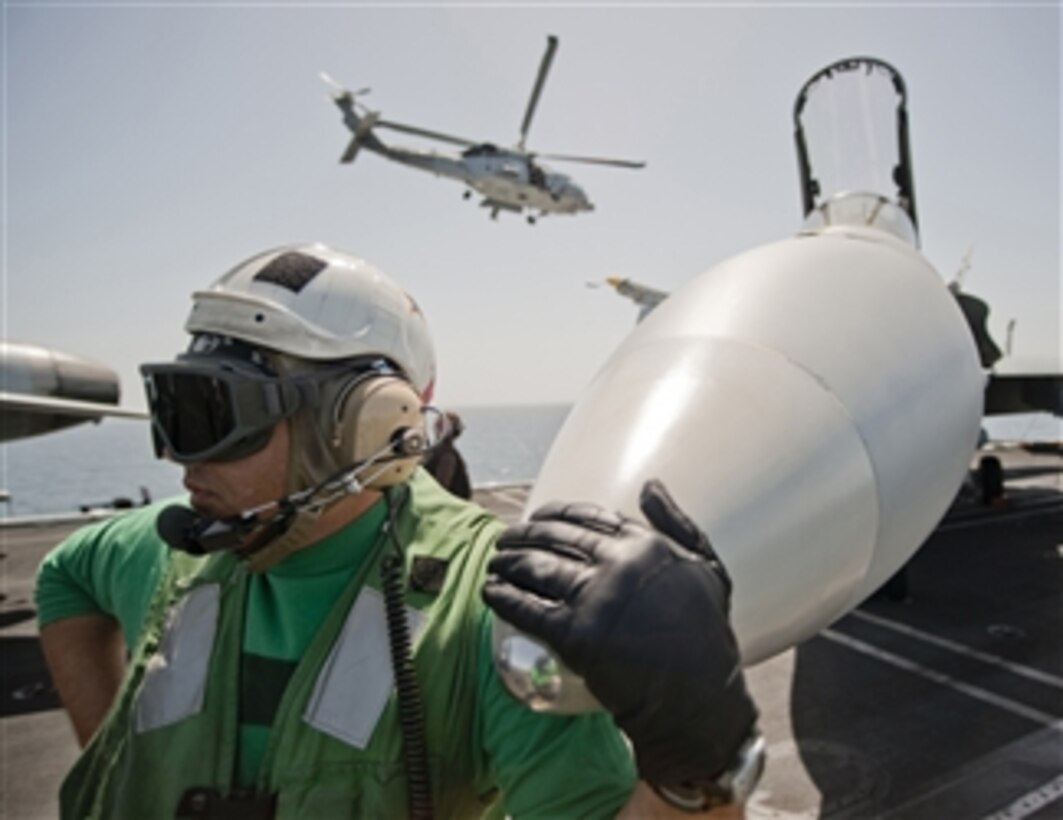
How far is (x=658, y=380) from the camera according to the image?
5.25 feet

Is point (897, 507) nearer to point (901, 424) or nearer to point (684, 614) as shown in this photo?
point (901, 424)

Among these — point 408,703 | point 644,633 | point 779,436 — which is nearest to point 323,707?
point 408,703

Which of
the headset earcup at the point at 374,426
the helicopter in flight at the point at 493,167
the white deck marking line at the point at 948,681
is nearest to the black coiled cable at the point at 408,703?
the headset earcup at the point at 374,426

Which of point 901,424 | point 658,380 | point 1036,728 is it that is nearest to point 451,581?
point 658,380

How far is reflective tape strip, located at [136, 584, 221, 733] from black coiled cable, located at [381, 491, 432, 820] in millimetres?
433

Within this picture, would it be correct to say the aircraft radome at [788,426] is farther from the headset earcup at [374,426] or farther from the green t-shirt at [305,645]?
the headset earcup at [374,426]

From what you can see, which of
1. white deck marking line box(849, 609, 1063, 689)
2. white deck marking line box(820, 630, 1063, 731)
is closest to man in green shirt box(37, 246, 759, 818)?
white deck marking line box(820, 630, 1063, 731)

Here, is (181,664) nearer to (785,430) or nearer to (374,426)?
(374,426)

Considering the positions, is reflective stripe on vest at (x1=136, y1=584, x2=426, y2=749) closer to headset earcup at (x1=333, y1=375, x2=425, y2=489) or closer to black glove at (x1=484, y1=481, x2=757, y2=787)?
headset earcup at (x1=333, y1=375, x2=425, y2=489)

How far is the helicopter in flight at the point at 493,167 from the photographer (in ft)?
92.0

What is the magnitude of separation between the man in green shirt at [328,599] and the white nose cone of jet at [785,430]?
0.29 m

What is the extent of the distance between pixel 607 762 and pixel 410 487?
82cm

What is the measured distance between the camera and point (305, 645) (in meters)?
1.43

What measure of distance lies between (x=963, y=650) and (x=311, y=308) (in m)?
6.58
